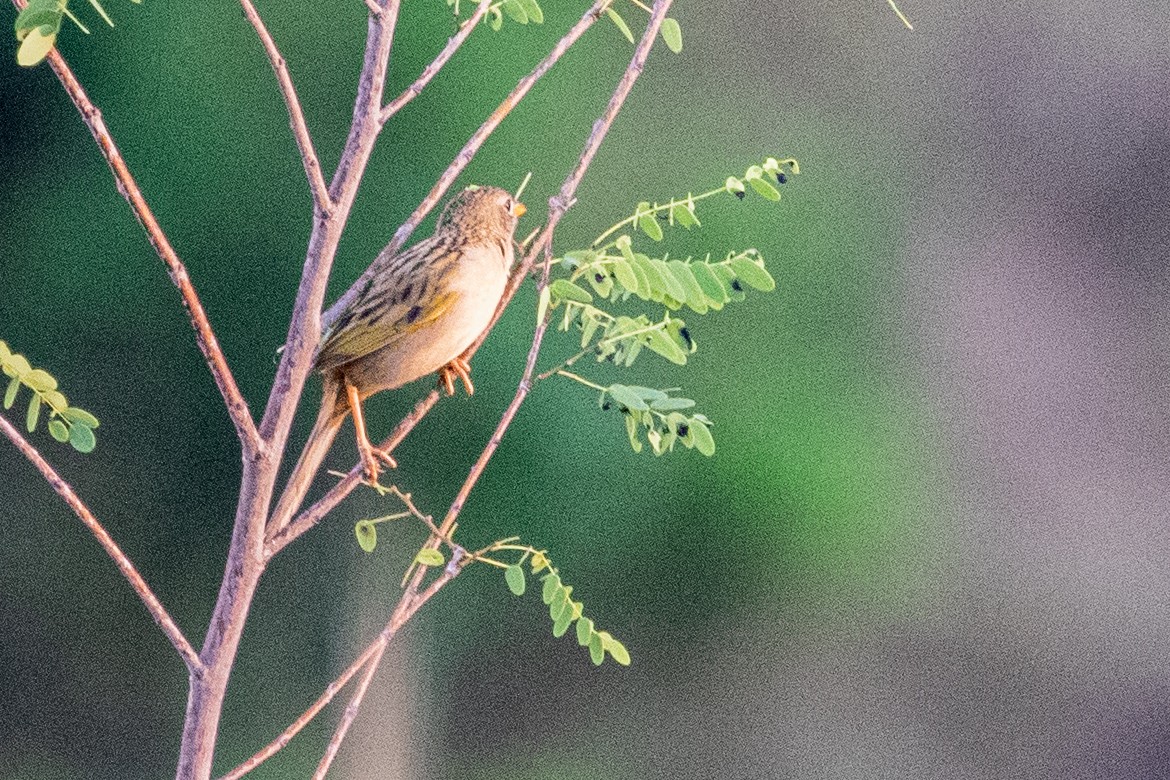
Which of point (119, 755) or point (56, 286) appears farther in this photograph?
point (119, 755)

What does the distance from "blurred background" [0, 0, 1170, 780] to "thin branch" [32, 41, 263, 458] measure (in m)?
1.19

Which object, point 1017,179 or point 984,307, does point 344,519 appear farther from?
point 1017,179

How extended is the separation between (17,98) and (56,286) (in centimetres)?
30

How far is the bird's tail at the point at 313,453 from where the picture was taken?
0.83 metres

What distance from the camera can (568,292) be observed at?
0.92 meters

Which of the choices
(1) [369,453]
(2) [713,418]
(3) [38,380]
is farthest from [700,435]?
(2) [713,418]

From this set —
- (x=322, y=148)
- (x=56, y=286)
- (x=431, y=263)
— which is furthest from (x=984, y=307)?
(x=56, y=286)

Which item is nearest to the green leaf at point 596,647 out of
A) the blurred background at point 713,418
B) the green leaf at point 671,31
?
the green leaf at point 671,31

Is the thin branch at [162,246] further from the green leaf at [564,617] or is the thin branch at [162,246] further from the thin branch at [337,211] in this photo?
the green leaf at [564,617]

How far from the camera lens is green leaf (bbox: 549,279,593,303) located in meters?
0.92

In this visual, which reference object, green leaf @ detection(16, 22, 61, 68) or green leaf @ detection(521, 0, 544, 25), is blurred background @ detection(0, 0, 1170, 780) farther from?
green leaf @ detection(16, 22, 61, 68)

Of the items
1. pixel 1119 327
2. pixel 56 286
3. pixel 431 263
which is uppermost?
pixel 56 286

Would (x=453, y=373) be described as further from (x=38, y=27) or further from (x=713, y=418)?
(x=713, y=418)

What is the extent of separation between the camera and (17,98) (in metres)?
2.02
